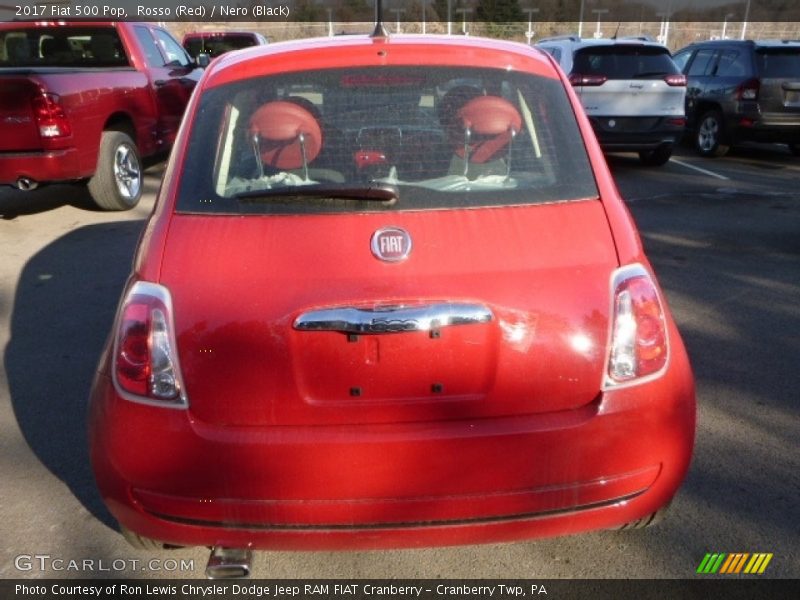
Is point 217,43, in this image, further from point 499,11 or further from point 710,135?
point 499,11

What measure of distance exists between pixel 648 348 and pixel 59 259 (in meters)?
5.49

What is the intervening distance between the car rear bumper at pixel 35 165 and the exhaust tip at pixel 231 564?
5710 mm

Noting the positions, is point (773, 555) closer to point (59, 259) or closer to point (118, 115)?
point (59, 259)

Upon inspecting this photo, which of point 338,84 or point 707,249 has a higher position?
point 338,84

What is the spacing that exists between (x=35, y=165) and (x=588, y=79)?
6869 millimetres

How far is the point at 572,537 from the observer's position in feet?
8.79

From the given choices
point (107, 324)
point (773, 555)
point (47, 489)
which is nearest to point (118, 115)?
point (107, 324)

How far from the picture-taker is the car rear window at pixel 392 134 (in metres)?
2.32

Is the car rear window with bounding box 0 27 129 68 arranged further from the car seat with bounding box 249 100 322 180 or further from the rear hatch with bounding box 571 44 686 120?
the car seat with bounding box 249 100 322 180

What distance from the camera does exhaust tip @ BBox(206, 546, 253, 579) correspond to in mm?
2172

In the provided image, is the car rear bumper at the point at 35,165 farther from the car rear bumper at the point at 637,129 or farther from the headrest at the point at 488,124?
the car rear bumper at the point at 637,129

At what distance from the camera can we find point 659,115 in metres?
9.86

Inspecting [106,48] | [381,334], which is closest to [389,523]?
[381,334]

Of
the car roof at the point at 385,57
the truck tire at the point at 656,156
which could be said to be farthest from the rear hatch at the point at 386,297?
the truck tire at the point at 656,156
